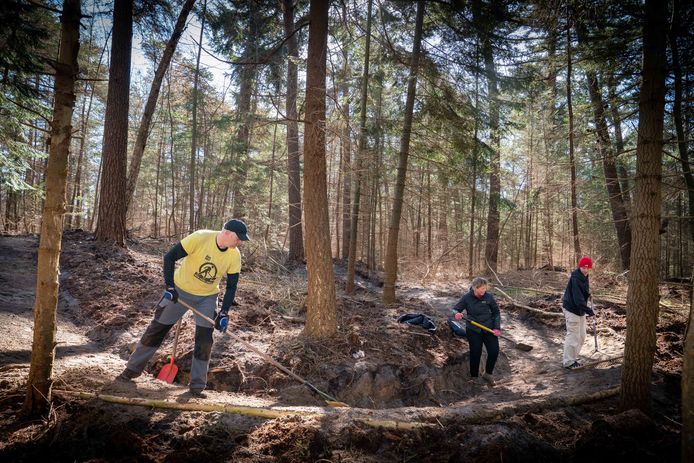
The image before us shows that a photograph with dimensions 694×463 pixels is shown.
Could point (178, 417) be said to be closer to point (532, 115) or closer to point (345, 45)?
point (345, 45)

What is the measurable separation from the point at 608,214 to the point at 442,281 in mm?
10133

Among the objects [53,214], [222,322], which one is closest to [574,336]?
[222,322]

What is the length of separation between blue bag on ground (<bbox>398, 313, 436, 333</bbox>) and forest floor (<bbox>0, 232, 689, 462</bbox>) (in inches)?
11.6

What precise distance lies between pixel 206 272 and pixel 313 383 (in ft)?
7.55

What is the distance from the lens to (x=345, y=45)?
995 centimetres

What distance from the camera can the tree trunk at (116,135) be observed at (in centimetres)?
937

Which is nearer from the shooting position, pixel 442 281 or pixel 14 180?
pixel 14 180

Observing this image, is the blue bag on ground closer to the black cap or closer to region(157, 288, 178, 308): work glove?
the black cap

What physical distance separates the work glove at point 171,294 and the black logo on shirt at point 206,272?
319mm

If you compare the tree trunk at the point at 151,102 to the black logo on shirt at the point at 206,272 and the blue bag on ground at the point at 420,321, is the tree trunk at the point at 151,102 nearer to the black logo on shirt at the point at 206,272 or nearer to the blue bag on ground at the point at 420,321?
the black logo on shirt at the point at 206,272

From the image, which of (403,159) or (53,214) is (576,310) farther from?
(53,214)


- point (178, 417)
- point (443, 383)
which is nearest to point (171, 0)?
point (178, 417)

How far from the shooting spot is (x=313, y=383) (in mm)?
5305

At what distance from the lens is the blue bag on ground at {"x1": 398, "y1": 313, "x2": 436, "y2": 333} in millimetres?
7427
